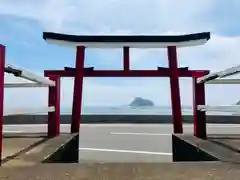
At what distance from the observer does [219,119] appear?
36.3 feet

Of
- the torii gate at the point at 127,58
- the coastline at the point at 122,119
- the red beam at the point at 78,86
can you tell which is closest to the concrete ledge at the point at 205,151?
the torii gate at the point at 127,58

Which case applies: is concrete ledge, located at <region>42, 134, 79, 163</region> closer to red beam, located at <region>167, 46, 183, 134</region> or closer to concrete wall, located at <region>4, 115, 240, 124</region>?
red beam, located at <region>167, 46, 183, 134</region>

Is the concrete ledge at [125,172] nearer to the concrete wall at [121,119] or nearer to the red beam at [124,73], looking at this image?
the red beam at [124,73]

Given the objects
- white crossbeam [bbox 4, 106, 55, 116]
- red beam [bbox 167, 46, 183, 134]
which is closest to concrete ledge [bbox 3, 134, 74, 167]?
white crossbeam [bbox 4, 106, 55, 116]

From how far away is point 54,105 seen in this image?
176 inches

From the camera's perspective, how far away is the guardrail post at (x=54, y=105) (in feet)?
14.5

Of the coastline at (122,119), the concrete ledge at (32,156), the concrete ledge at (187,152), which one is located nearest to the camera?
the concrete ledge at (32,156)

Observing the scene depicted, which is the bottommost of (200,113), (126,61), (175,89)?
(200,113)

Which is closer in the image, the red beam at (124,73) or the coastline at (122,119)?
the red beam at (124,73)

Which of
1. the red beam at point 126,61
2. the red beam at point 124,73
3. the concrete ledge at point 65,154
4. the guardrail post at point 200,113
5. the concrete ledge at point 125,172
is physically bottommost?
→ the concrete ledge at point 65,154

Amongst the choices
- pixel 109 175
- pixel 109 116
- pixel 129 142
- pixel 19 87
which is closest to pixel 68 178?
pixel 109 175

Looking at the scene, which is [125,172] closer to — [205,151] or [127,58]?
[205,151]

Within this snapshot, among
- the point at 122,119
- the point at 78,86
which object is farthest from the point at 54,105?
the point at 122,119

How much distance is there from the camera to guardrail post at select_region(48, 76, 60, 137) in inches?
173
